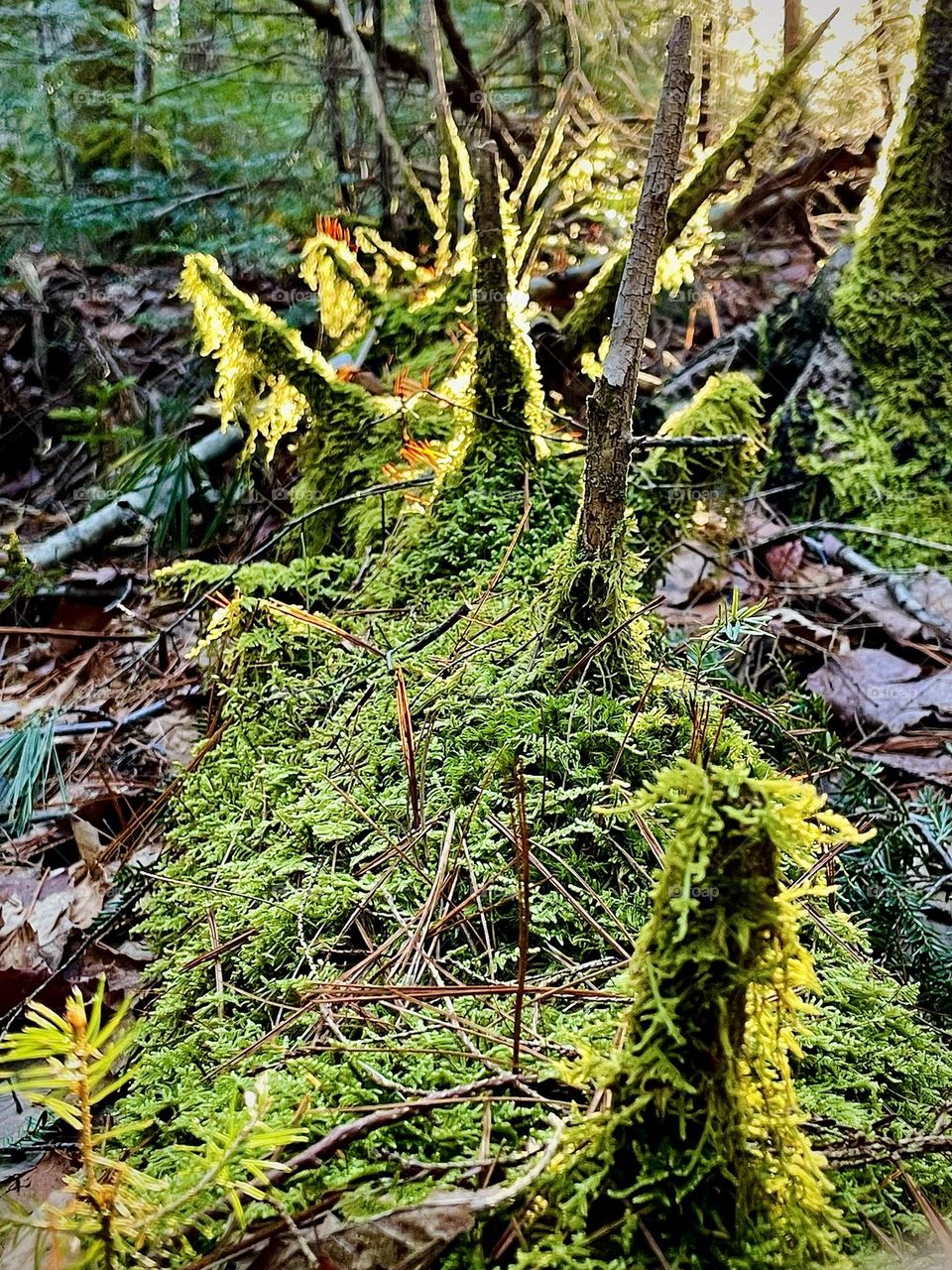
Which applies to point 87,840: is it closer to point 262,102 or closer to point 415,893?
point 415,893

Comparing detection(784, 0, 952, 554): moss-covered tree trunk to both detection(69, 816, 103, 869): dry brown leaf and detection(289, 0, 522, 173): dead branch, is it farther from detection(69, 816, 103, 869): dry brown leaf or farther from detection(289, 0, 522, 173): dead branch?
detection(69, 816, 103, 869): dry brown leaf

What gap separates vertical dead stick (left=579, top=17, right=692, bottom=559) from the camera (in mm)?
1640

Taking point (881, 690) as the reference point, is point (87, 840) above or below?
below

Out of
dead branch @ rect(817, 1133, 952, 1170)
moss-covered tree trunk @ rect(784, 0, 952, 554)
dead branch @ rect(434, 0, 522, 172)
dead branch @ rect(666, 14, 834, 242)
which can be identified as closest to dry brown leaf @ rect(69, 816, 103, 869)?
dead branch @ rect(817, 1133, 952, 1170)

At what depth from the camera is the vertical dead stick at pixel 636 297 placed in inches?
64.6

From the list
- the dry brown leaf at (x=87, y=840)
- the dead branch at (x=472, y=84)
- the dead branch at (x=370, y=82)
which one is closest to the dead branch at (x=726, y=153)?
the dead branch at (x=472, y=84)

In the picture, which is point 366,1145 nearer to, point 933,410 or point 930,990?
point 930,990

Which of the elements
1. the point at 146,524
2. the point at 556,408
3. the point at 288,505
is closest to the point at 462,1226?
the point at 556,408

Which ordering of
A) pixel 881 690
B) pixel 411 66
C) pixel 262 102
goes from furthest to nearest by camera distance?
pixel 262 102, pixel 411 66, pixel 881 690

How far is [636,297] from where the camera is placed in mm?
1655

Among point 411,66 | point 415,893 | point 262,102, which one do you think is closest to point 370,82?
point 411,66

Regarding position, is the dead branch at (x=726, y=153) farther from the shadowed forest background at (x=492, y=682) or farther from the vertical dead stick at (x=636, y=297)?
the vertical dead stick at (x=636, y=297)

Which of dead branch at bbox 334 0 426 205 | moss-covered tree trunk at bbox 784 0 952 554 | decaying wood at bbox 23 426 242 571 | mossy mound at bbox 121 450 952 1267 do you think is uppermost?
dead branch at bbox 334 0 426 205

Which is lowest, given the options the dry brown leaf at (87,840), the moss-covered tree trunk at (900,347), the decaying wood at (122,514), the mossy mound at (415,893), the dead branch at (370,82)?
the dry brown leaf at (87,840)
